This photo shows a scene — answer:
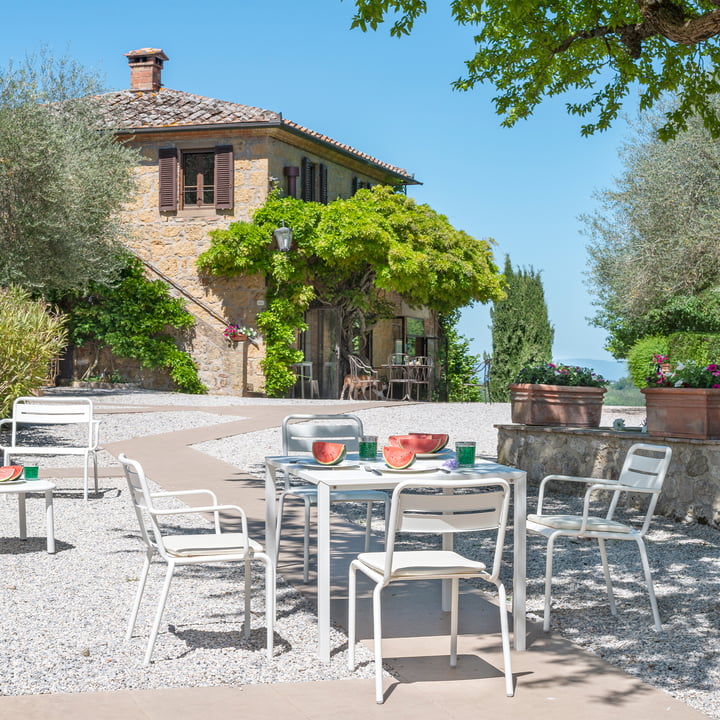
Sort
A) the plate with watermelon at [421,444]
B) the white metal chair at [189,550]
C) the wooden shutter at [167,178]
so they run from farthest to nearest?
the wooden shutter at [167,178] → the plate with watermelon at [421,444] → the white metal chair at [189,550]

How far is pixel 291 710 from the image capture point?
3211mm

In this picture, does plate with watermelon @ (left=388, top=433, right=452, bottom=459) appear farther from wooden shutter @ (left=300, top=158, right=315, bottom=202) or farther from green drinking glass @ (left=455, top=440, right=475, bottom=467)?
wooden shutter @ (left=300, top=158, right=315, bottom=202)

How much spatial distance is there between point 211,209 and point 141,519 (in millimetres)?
17032

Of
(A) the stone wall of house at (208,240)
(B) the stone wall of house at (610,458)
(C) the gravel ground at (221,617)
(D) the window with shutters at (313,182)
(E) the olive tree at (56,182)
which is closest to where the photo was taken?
(C) the gravel ground at (221,617)

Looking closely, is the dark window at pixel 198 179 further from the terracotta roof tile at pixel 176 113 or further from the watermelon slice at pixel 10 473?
the watermelon slice at pixel 10 473

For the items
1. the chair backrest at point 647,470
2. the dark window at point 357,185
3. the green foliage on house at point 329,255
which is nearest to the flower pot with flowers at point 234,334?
the green foliage on house at point 329,255

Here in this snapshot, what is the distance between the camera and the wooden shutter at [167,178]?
2056 cm

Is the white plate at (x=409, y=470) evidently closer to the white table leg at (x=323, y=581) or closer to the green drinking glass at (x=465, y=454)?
the green drinking glass at (x=465, y=454)

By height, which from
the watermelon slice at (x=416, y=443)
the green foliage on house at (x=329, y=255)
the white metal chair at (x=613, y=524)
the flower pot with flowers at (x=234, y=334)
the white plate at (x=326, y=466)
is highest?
the green foliage on house at (x=329, y=255)

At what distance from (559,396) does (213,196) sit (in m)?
Result: 13.6

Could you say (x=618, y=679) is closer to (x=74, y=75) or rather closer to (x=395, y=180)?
(x=74, y=75)

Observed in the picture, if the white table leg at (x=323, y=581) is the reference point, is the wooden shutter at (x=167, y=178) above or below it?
above

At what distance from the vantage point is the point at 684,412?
23.6ft

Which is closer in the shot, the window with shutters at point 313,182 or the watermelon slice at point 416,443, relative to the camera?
the watermelon slice at point 416,443
